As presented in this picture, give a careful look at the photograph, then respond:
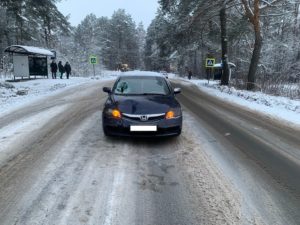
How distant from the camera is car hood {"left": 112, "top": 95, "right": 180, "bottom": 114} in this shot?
25.9 feet

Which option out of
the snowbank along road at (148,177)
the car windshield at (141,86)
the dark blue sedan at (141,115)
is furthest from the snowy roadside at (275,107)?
the dark blue sedan at (141,115)

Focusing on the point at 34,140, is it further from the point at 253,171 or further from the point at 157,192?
the point at 253,171

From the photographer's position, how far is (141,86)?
930 cm

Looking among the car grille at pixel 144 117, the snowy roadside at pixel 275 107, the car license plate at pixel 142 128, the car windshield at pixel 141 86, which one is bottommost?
the snowy roadside at pixel 275 107

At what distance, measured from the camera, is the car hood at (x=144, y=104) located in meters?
7.89

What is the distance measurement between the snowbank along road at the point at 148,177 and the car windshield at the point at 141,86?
3.98ft

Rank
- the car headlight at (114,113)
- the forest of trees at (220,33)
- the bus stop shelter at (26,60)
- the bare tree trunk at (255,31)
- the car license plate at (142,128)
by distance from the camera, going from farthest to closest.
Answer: the bus stop shelter at (26,60) < the forest of trees at (220,33) < the bare tree trunk at (255,31) < the car headlight at (114,113) < the car license plate at (142,128)

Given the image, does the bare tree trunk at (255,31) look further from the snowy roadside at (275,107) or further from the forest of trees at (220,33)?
the snowy roadside at (275,107)

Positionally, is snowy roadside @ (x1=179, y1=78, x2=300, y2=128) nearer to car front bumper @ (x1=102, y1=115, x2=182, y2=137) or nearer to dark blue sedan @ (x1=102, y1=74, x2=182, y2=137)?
dark blue sedan @ (x1=102, y1=74, x2=182, y2=137)

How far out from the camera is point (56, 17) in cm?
5591

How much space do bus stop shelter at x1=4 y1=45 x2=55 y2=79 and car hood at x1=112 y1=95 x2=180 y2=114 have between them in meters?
22.9

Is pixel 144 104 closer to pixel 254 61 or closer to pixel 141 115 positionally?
pixel 141 115

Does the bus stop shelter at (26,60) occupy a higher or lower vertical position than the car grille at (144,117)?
higher

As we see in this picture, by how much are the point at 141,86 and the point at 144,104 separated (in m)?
1.28
